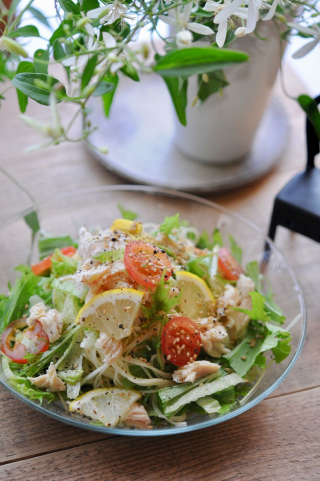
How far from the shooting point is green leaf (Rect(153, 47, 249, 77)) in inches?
31.6

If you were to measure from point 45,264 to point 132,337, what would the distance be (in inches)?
14.5

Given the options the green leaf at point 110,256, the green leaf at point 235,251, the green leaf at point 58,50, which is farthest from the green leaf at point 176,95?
the green leaf at point 235,251

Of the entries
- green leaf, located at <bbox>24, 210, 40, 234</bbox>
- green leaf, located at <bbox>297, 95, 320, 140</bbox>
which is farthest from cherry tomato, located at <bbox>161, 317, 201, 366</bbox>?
green leaf, located at <bbox>297, 95, 320, 140</bbox>

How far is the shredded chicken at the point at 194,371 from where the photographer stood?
3.76 feet

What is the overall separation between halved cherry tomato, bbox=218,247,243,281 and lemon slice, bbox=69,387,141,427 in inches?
18.1

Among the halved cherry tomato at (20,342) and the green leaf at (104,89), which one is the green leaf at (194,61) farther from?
the halved cherry tomato at (20,342)

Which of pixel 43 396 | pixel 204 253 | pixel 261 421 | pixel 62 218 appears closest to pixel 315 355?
pixel 261 421

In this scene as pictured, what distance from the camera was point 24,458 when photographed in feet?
3.70

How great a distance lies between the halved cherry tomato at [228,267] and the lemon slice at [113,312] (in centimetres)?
38

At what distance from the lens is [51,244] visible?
1.50m

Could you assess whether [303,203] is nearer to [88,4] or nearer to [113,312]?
[113,312]

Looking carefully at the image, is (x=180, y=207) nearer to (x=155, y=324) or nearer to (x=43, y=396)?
(x=155, y=324)

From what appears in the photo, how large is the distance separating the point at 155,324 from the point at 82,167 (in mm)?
965

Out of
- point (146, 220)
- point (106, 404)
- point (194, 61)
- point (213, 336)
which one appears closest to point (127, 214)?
point (146, 220)
